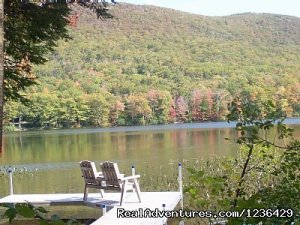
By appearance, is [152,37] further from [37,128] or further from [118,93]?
[37,128]

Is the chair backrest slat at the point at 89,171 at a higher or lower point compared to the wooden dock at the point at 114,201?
higher

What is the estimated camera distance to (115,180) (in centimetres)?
743

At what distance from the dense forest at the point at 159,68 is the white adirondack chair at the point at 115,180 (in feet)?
151

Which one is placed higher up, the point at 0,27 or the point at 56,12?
the point at 56,12

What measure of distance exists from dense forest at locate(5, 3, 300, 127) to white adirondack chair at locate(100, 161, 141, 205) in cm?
4598

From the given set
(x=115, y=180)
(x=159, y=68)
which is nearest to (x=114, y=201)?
(x=115, y=180)

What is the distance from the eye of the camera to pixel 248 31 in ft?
367

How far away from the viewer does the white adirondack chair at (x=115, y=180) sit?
729cm

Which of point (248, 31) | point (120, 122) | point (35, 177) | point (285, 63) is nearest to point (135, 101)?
point (120, 122)

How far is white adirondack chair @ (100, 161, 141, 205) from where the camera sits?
23.9 ft

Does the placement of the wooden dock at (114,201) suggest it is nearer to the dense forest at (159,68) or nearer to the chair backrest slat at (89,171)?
the chair backrest slat at (89,171)

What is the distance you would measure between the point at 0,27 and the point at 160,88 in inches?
3271

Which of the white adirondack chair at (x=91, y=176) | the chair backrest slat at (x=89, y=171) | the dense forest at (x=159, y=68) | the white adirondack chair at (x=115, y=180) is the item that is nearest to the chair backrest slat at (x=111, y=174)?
the white adirondack chair at (x=115, y=180)

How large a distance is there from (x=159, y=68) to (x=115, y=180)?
280ft
